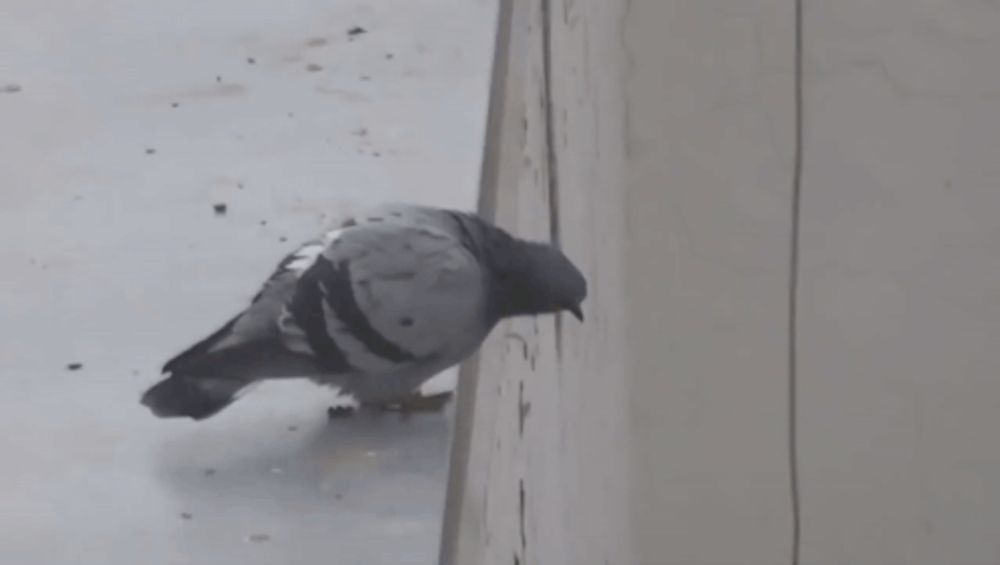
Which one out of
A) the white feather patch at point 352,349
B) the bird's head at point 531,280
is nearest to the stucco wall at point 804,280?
the bird's head at point 531,280

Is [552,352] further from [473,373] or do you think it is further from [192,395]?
[192,395]

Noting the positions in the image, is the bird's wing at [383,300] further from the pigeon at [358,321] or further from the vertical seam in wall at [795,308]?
the vertical seam in wall at [795,308]

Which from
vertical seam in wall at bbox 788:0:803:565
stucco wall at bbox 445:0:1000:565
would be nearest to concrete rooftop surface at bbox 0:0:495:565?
stucco wall at bbox 445:0:1000:565

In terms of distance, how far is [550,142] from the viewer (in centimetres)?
155

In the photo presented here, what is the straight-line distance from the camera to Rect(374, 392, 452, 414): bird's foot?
949 mm

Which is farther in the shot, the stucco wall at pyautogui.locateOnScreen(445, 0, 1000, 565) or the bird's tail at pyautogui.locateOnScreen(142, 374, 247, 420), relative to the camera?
the stucco wall at pyautogui.locateOnScreen(445, 0, 1000, 565)

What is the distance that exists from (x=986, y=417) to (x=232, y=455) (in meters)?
1.71

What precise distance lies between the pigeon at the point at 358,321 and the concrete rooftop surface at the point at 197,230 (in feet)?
0.14

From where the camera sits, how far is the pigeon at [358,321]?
879 millimetres

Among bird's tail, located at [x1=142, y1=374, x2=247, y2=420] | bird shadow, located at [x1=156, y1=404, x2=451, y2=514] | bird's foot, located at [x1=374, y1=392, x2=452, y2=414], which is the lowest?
bird shadow, located at [x1=156, y1=404, x2=451, y2=514]

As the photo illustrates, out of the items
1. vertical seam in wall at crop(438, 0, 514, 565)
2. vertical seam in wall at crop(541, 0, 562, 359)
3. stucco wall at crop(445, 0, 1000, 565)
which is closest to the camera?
vertical seam in wall at crop(438, 0, 514, 565)

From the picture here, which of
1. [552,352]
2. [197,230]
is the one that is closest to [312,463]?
[197,230]

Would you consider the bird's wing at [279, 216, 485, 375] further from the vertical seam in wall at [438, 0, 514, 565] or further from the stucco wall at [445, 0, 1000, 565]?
the stucco wall at [445, 0, 1000, 565]

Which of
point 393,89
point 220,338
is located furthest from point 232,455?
point 393,89
